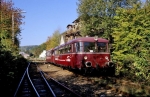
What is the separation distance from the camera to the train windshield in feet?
59.4

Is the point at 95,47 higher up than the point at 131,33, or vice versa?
the point at 131,33

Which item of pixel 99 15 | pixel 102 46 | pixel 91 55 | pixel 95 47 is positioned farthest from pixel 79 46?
pixel 99 15

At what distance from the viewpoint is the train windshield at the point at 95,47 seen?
59.4 feet

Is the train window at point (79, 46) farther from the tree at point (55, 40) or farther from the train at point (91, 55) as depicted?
the tree at point (55, 40)

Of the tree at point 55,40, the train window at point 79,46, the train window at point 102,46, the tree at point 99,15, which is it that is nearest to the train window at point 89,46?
the train window at point 79,46

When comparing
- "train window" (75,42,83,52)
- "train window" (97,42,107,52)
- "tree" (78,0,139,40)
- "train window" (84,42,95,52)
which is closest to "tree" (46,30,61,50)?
"tree" (78,0,139,40)

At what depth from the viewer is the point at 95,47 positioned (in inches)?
723

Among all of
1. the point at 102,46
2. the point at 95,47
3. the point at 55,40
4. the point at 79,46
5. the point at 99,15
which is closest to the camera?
the point at 79,46

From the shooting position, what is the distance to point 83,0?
139ft

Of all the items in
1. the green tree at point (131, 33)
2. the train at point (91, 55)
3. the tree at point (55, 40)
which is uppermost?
the tree at point (55, 40)

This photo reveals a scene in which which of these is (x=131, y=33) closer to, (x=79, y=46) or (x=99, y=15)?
(x=79, y=46)

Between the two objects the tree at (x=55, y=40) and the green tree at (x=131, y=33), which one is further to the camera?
the tree at (x=55, y=40)

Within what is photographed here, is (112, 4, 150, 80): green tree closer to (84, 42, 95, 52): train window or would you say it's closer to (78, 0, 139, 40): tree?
(84, 42, 95, 52): train window

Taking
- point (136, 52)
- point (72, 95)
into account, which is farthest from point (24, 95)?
point (136, 52)
